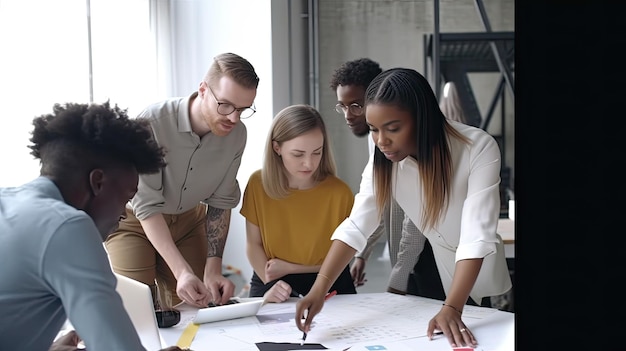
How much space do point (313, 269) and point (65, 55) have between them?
0.90 meters

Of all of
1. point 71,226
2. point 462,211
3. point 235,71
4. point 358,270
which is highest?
point 235,71

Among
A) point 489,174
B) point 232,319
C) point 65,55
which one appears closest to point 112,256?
point 232,319

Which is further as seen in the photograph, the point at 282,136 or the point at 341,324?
the point at 282,136

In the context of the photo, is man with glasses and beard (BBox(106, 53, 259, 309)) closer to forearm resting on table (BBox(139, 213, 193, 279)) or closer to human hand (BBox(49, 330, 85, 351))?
forearm resting on table (BBox(139, 213, 193, 279))

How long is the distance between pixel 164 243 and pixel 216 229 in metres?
0.19

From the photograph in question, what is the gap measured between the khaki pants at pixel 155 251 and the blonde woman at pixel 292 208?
120 mm

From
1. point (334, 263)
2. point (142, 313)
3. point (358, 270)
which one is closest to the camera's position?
point (142, 313)

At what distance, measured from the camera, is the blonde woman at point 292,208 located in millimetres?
1544

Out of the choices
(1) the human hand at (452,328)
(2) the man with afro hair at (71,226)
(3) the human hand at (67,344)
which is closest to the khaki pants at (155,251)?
(3) the human hand at (67,344)

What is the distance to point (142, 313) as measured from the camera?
1.07 meters

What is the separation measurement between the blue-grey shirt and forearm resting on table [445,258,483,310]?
0.64 m

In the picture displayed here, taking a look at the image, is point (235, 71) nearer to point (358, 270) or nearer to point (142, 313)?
point (142, 313)

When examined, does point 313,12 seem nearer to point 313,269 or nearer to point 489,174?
point 313,269

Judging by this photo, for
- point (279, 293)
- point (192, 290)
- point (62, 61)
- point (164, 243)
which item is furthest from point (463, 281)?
point (62, 61)
